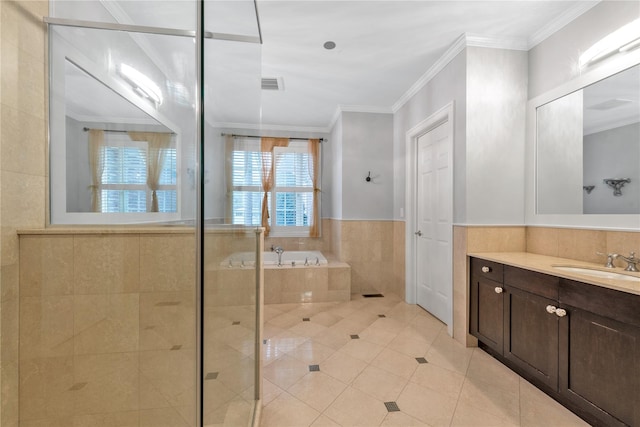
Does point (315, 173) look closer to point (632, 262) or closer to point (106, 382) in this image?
point (632, 262)

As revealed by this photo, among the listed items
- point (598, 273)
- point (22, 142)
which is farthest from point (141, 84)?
point (598, 273)

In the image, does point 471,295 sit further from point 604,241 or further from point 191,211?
point 191,211

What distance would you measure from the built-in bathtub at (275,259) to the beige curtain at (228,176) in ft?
0.52

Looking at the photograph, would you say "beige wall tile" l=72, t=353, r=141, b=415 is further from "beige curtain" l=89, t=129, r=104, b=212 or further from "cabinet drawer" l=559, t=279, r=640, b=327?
"cabinet drawer" l=559, t=279, r=640, b=327

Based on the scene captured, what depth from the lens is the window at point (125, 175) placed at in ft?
3.98

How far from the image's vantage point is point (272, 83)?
3238 millimetres

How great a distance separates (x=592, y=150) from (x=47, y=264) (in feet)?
10.7

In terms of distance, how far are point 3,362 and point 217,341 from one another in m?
0.99

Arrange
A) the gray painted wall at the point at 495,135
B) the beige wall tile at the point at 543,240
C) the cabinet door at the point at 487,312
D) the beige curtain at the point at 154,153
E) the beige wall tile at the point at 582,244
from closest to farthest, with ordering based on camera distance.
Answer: the beige curtain at the point at 154,153 < the beige wall tile at the point at 582,244 < the cabinet door at the point at 487,312 < the beige wall tile at the point at 543,240 < the gray painted wall at the point at 495,135

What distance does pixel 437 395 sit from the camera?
1713mm

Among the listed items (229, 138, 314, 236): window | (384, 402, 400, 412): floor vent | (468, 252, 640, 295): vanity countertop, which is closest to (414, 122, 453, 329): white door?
(468, 252, 640, 295): vanity countertop

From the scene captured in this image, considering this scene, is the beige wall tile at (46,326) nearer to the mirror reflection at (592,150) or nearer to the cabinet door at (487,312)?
the cabinet door at (487,312)

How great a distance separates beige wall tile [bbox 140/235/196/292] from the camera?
951mm

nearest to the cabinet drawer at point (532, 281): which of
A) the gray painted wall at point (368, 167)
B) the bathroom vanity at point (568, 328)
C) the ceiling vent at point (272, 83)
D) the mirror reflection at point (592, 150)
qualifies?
the bathroom vanity at point (568, 328)
